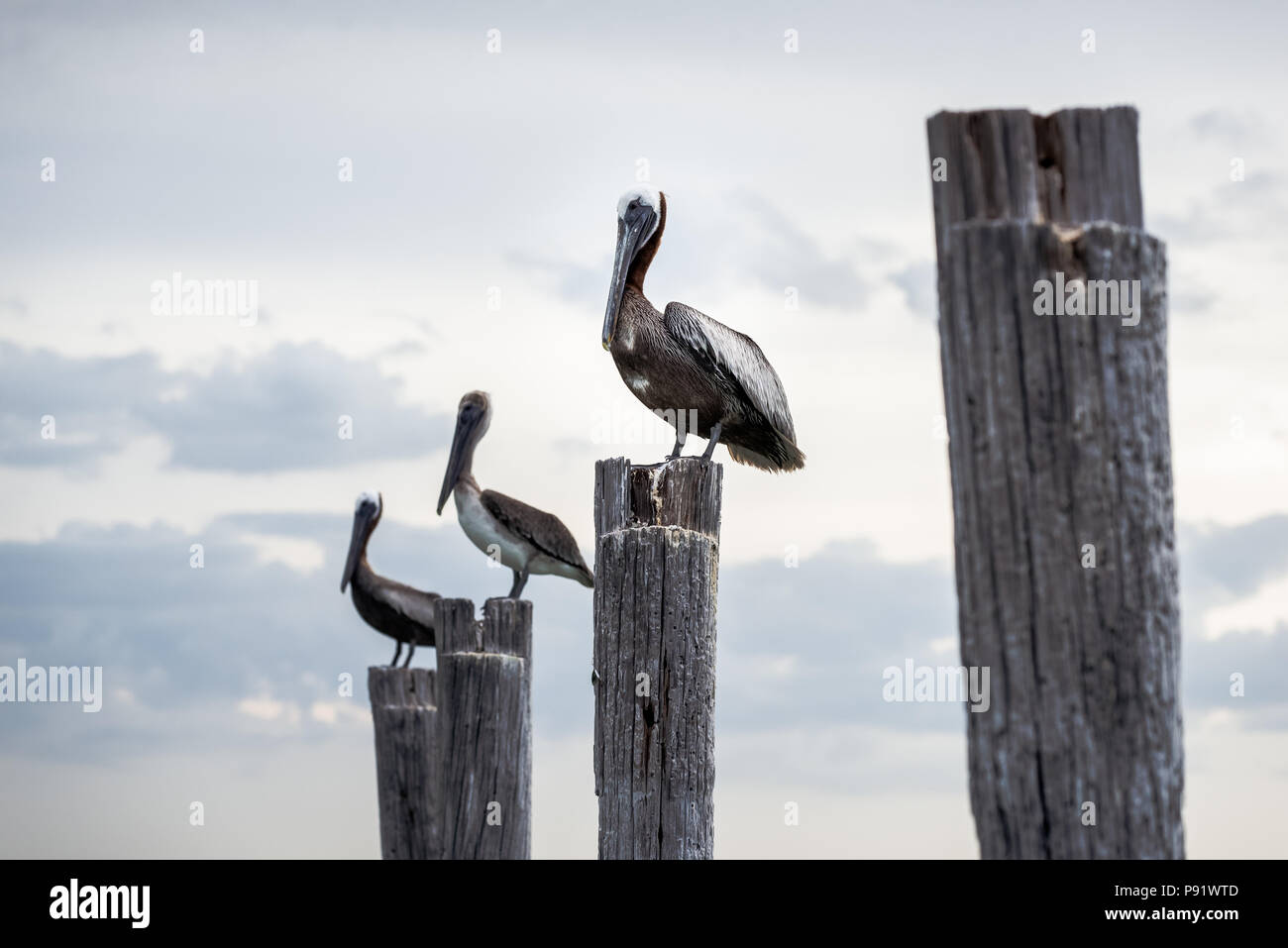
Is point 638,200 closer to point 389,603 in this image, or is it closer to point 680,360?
point 680,360

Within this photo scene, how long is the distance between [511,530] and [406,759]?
3573mm

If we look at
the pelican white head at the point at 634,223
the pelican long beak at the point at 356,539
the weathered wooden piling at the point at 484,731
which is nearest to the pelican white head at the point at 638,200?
the pelican white head at the point at 634,223

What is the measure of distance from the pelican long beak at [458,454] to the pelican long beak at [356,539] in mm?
1339

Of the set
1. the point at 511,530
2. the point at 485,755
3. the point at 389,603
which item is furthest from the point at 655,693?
the point at 389,603

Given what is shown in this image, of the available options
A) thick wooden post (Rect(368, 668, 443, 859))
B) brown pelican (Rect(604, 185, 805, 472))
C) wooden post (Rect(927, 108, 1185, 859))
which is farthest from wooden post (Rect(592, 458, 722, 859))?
thick wooden post (Rect(368, 668, 443, 859))

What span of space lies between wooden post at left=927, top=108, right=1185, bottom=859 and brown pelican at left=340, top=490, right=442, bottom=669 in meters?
10.9

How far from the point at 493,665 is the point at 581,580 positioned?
4631 mm

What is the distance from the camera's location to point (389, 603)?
1428 centimetres

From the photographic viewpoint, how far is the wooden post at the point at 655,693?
18.1 feet

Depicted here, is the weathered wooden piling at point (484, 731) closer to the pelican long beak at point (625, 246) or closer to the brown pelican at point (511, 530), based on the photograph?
the pelican long beak at point (625, 246)

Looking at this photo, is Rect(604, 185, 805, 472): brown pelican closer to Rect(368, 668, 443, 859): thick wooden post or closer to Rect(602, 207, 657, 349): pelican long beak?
Rect(602, 207, 657, 349): pelican long beak

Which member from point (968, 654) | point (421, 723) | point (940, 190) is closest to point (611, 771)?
point (968, 654)
